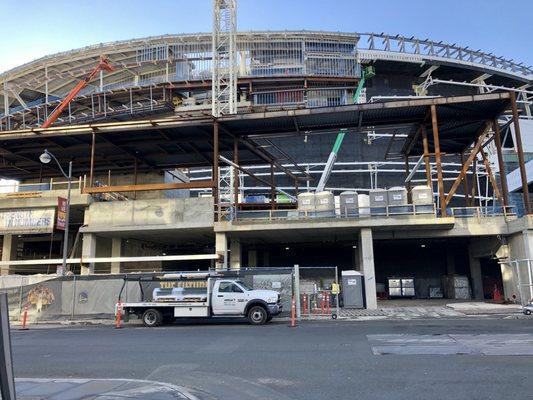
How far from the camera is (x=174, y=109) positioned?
2099 inches

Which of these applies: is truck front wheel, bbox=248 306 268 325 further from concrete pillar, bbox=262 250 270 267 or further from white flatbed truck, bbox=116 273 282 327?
concrete pillar, bbox=262 250 270 267

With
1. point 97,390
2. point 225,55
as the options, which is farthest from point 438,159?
point 225,55

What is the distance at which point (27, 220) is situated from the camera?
107ft

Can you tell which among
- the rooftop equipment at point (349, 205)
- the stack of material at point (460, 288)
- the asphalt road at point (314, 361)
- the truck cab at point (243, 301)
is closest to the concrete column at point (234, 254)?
the rooftop equipment at point (349, 205)

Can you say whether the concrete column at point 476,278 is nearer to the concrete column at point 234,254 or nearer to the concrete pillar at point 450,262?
the concrete pillar at point 450,262

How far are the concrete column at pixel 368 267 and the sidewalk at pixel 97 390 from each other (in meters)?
20.4

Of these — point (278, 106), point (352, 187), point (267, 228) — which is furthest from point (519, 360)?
point (278, 106)

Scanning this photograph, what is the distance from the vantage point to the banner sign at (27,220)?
32125mm

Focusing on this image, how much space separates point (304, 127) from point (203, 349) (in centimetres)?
2410

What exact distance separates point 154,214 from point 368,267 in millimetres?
13695

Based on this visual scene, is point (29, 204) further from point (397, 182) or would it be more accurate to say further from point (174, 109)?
point (397, 182)

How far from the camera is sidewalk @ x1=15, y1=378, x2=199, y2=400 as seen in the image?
23.6ft

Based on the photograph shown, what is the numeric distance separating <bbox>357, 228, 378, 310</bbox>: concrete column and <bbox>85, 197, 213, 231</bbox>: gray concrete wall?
9.41m

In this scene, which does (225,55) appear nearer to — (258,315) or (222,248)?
(222,248)
